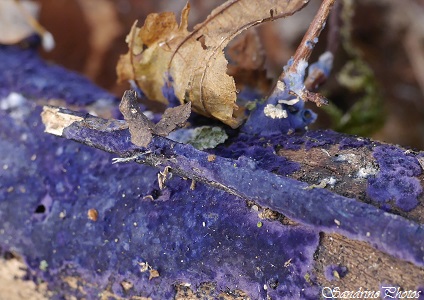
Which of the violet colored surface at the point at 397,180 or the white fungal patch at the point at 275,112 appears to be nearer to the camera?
the violet colored surface at the point at 397,180

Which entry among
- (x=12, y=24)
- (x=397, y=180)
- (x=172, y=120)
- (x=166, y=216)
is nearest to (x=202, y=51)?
(x=172, y=120)

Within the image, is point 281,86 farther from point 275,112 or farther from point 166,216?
point 166,216

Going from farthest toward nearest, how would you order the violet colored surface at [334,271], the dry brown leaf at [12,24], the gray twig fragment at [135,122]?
the dry brown leaf at [12,24] → the gray twig fragment at [135,122] → the violet colored surface at [334,271]

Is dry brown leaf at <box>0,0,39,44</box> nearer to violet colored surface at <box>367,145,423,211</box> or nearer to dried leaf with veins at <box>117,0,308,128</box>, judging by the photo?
dried leaf with veins at <box>117,0,308,128</box>

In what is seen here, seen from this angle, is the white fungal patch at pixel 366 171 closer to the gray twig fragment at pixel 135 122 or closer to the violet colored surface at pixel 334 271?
the violet colored surface at pixel 334 271

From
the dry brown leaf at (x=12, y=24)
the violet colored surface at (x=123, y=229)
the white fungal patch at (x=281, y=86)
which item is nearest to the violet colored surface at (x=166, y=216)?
the violet colored surface at (x=123, y=229)

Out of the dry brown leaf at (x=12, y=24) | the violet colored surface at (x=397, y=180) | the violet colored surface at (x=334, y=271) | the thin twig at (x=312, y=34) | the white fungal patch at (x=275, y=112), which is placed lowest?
the violet colored surface at (x=334, y=271)
